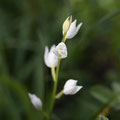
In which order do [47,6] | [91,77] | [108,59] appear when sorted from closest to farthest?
[91,77], [108,59], [47,6]

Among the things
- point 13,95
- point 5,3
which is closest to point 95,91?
point 13,95

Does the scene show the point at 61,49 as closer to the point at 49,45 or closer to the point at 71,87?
the point at 71,87

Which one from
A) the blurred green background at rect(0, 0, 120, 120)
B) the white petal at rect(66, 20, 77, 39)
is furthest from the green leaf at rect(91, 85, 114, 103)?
the white petal at rect(66, 20, 77, 39)

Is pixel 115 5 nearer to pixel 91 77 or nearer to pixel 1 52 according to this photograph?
pixel 91 77

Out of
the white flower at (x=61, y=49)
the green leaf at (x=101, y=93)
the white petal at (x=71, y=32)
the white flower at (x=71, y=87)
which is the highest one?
the white petal at (x=71, y=32)

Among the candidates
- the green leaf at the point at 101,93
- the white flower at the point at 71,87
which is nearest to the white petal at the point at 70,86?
the white flower at the point at 71,87

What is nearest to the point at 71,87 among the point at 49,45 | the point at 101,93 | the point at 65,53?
the point at 65,53

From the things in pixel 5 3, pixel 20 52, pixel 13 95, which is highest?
pixel 5 3

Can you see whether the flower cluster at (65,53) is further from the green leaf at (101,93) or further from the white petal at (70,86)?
the green leaf at (101,93)
